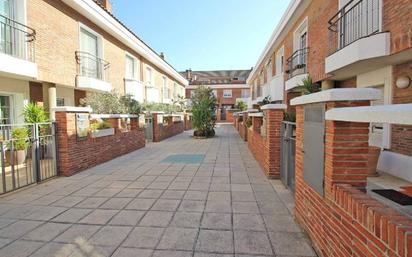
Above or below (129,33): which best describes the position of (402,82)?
below

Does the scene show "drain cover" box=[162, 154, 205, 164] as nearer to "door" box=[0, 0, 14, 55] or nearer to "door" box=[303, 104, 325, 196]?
"door" box=[303, 104, 325, 196]

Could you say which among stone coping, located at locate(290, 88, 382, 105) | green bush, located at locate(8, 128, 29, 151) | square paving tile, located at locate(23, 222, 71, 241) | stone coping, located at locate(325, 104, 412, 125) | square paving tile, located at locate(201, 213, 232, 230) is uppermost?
stone coping, located at locate(290, 88, 382, 105)

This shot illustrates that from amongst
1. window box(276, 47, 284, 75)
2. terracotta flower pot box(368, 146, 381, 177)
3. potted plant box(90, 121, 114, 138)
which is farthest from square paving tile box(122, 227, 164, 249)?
window box(276, 47, 284, 75)

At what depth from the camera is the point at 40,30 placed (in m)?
8.57

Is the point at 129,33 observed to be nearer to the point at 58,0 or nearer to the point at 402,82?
the point at 58,0

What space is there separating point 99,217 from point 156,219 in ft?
3.10

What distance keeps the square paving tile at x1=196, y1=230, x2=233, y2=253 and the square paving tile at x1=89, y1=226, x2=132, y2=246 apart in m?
1.04

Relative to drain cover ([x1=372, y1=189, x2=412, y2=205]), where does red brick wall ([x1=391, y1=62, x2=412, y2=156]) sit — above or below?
above

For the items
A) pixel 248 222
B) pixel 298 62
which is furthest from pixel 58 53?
pixel 298 62

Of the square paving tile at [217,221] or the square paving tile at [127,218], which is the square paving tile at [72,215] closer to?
the square paving tile at [127,218]

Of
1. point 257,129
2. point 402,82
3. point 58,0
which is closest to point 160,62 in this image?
point 58,0

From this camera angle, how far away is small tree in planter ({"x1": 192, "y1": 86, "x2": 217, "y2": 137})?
50.6ft

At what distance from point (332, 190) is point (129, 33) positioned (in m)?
14.8

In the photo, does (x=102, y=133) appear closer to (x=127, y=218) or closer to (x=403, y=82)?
(x=127, y=218)
